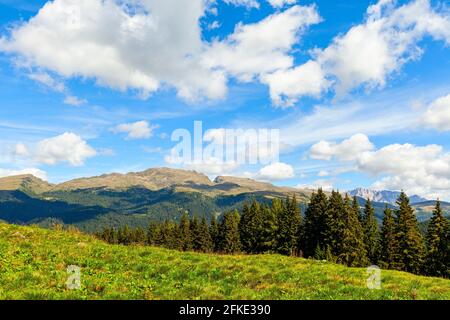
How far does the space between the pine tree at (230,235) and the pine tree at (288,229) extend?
16.4m

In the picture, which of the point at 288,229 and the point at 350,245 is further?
the point at 288,229

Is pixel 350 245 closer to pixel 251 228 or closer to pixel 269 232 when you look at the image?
pixel 269 232

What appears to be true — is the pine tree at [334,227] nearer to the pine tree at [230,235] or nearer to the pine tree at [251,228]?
the pine tree at [251,228]

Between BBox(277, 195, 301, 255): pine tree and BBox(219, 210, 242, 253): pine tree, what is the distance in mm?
16428

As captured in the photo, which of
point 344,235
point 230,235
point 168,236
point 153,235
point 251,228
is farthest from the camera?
point 153,235

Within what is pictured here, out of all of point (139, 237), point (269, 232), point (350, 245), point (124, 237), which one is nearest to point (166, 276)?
point (350, 245)

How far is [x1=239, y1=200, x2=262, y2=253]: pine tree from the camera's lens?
96.2 metres

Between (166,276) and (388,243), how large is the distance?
64066 mm

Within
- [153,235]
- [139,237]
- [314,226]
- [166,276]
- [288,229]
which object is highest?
[166,276]

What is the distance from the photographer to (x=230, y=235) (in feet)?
334

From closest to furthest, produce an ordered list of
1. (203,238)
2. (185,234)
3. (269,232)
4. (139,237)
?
(269,232), (203,238), (185,234), (139,237)
